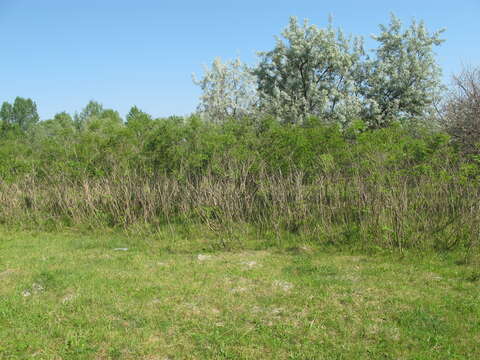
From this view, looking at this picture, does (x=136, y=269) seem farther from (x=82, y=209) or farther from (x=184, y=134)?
(x=184, y=134)

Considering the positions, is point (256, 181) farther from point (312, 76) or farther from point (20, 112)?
point (20, 112)

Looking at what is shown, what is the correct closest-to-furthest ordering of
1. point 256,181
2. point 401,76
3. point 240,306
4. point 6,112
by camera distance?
point 240,306, point 256,181, point 401,76, point 6,112

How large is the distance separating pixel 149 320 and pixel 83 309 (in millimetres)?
800

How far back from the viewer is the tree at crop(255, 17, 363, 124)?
61.6 ft

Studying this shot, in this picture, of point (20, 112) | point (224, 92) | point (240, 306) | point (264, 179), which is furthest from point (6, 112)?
point (240, 306)

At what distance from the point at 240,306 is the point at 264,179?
4134mm

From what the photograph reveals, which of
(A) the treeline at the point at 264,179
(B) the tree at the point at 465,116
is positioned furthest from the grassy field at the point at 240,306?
(B) the tree at the point at 465,116

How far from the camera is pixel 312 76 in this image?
19578 mm

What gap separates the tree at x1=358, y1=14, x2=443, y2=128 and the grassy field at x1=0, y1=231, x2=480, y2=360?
562 inches

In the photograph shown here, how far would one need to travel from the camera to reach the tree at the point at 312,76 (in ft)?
61.6

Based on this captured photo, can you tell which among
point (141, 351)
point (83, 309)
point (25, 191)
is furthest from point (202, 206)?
point (25, 191)

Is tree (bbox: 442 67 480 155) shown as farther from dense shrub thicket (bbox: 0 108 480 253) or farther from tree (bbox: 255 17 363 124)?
tree (bbox: 255 17 363 124)

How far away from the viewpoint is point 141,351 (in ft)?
11.0

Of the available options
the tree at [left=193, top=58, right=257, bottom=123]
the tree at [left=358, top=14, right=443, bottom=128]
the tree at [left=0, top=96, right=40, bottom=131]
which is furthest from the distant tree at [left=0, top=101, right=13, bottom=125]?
the tree at [left=358, top=14, right=443, bottom=128]
